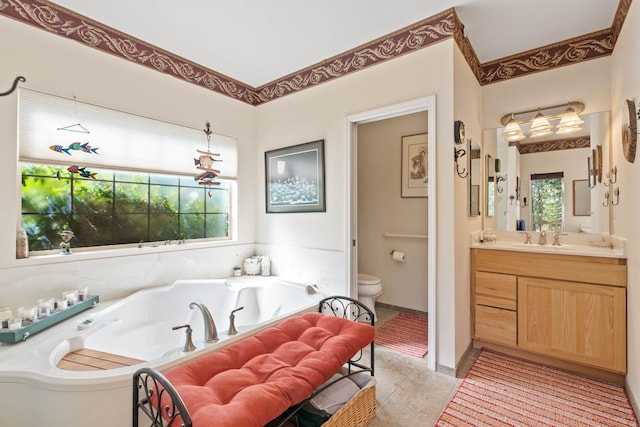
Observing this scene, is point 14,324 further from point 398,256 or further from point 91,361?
point 398,256

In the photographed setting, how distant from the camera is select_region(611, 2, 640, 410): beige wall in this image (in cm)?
169

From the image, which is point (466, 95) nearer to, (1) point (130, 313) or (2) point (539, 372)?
(2) point (539, 372)

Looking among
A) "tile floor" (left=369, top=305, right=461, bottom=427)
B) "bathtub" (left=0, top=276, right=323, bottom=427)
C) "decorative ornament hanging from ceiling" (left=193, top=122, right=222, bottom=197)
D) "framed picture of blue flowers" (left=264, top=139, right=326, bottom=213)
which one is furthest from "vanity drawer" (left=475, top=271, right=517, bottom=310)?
"decorative ornament hanging from ceiling" (left=193, top=122, right=222, bottom=197)

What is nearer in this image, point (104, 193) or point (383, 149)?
point (104, 193)

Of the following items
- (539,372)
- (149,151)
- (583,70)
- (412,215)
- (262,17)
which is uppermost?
(262,17)

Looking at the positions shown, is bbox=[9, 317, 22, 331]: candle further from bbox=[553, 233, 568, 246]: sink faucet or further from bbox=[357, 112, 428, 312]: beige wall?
bbox=[553, 233, 568, 246]: sink faucet

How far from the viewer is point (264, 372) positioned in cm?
135

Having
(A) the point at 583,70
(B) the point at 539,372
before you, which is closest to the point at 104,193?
(B) the point at 539,372

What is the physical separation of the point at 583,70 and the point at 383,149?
188 centimetres

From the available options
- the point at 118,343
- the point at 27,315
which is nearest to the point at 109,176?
the point at 27,315

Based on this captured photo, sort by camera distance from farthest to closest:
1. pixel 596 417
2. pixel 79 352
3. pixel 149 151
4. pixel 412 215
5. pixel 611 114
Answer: pixel 412 215 < pixel 149 151 < pixel 611 114 < pixel 596 417 < pixel 79 352

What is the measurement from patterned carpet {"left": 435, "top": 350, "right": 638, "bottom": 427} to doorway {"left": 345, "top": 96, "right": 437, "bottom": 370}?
1.23 ft

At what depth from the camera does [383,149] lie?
12.0 feet

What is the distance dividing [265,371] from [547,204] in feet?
8.92
